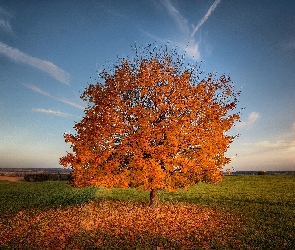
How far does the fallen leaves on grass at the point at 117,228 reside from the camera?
13016mm

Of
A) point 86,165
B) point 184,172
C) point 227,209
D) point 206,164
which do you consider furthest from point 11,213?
point 227,209

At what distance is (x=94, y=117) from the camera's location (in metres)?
18.7

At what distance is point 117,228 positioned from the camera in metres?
15.5

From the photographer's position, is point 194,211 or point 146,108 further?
point 194,211

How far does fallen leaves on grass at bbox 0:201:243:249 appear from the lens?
13.0 metres

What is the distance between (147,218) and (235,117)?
955cm

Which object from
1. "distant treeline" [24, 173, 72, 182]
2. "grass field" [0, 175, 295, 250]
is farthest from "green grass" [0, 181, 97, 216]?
"distant treeline" [24, 173, 72, 182]

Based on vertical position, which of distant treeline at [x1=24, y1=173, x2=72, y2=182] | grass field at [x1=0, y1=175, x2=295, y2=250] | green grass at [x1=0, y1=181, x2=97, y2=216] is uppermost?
distant treeline at [x1=24, y1=173, x2=72, y2=182]

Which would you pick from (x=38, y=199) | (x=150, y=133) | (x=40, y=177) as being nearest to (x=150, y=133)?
(x=150, y=133)

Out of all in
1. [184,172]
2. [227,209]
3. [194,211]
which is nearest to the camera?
[184,172]

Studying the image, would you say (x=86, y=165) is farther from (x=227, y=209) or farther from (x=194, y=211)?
(x=227, y=209)

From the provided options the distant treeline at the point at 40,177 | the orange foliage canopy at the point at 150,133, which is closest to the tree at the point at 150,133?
the orange foliage canopy at the point at 150,133

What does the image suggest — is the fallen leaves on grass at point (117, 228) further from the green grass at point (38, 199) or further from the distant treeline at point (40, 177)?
the distant treeline at point (40, 177)

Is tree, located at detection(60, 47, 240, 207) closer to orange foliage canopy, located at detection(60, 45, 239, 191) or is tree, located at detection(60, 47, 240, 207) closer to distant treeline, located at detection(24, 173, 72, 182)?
orange foliage canopy, located at detection(60, 45, 239, 191)
